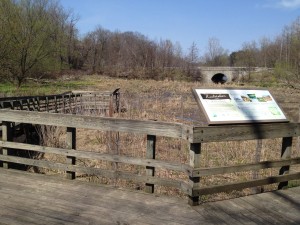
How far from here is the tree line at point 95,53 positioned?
35.3 metres

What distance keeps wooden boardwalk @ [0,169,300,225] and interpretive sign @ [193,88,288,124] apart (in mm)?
1026

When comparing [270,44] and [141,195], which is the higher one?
[270,44]

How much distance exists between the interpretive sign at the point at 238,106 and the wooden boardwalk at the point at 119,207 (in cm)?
103

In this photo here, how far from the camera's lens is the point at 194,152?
4242mm

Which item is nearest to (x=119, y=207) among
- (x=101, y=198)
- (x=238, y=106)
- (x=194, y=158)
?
(x=101, y=198)

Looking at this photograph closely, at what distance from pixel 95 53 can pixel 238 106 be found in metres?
88.0

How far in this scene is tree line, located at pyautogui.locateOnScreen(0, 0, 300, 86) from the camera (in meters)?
35.3

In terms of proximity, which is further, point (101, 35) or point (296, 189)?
point (101, 35)

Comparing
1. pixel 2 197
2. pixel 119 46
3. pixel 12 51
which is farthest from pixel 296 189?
pixel 119 46

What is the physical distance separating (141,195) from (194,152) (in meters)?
0.98

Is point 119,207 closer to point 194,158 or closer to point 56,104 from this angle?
point 194,158

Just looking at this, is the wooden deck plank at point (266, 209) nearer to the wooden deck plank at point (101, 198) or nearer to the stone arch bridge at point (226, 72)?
the wooden deck plank at point (101, 198)

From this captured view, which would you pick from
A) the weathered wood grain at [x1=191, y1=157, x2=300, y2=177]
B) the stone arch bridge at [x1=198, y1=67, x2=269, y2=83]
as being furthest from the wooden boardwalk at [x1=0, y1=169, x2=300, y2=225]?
the stone arch bridge at [x1=198, y1=67, x2=269, y2=83]

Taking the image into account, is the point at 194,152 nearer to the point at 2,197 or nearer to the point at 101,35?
the point at 2,197
